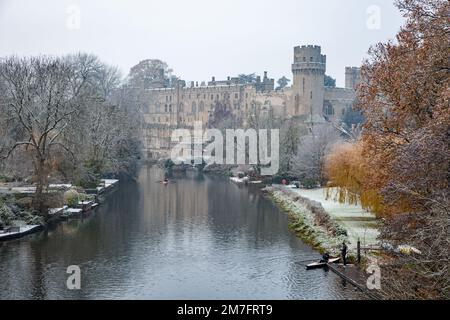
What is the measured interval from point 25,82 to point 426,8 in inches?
679

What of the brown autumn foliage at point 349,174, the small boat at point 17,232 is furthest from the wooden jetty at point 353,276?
the small boat at point 17,232

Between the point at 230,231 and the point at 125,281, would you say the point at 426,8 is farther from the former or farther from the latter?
the point at 230,231

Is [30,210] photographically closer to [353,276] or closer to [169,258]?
[169,258]

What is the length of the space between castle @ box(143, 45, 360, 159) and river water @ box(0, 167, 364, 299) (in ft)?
89.5

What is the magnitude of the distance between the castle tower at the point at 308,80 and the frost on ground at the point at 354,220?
3368 cm

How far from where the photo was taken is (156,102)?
266 ft

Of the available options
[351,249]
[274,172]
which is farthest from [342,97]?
[351,249]

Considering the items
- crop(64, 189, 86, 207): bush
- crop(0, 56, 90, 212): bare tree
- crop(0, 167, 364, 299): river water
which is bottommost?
crop(0, 167, 364, 299): river water

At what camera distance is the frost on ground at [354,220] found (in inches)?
783

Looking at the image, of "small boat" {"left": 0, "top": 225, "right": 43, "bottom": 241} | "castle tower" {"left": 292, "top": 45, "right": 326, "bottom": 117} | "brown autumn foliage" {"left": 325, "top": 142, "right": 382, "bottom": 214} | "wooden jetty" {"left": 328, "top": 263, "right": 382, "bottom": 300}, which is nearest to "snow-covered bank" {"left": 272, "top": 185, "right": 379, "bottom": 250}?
"brown autumn foliage" {"left": 325, "top": 142, "right": 382, "bottom": 214}

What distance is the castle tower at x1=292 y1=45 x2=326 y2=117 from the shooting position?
63.1 m

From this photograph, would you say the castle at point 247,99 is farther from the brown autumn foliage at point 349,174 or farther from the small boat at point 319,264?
the small boat at point 319,264

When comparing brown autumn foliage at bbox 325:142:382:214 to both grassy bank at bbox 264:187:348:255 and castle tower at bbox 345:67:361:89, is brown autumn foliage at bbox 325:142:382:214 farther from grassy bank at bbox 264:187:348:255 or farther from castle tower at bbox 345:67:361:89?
castle tower at bbox 345:67:361:89

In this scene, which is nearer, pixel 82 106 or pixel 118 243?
pixel 118 243
